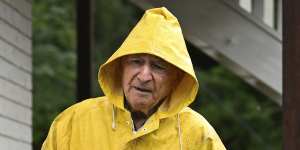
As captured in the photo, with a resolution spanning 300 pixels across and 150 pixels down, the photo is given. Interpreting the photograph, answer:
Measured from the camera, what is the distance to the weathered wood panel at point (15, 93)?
590 cm

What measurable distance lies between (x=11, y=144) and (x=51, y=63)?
370 inches

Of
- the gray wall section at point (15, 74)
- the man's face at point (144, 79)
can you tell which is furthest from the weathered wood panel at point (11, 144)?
the man's face at point (144, 79)

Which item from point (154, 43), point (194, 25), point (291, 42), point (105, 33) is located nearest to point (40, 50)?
point (105, 33)

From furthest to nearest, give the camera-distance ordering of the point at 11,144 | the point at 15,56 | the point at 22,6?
the point at 22,6 < the point at 15,56 < the point at 11,144

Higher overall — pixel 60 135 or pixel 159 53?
pixel 159 53

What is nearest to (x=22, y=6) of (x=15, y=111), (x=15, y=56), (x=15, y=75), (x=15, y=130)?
(x=15, y=56)

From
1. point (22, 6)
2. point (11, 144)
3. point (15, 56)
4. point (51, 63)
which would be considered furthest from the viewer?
point (51, 63)

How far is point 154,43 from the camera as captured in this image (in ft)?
15.3

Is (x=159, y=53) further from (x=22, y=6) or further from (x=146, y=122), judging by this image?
(x=22, y=6)

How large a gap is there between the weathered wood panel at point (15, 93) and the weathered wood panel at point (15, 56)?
0.13 metres

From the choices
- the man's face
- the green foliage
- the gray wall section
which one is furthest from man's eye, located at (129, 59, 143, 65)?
the green foliage

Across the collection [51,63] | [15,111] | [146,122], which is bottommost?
[51,63]

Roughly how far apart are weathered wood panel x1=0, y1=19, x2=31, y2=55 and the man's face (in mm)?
1329

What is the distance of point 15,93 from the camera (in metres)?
6.14
